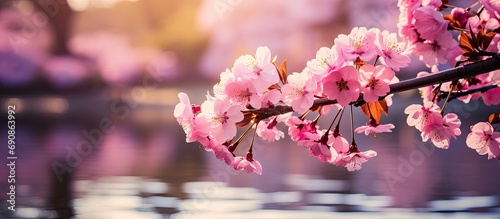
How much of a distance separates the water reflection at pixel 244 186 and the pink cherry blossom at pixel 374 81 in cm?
235

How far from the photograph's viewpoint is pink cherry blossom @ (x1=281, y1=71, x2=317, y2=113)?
76cm

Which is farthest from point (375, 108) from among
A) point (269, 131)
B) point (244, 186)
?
point (244, 186)

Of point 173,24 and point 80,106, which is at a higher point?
point 80,106

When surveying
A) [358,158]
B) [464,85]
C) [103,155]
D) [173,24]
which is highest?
[173,24]

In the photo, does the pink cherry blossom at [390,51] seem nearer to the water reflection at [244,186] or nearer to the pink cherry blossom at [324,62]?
the pink cherry blossom at [324,62]

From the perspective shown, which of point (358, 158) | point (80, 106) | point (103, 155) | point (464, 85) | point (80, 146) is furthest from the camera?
point (80, 106)

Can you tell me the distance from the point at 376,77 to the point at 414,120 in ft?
0.49

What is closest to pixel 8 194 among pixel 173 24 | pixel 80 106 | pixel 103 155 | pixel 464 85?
pixel 103 155

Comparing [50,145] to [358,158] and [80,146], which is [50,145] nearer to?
[80,146]

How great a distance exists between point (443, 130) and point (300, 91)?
0.22 m

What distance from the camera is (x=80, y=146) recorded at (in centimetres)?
740

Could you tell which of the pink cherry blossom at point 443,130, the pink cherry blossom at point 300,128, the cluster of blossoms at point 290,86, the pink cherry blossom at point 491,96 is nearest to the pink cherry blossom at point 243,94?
the cluster of blossoms at point 290,86

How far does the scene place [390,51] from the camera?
836 millimetres

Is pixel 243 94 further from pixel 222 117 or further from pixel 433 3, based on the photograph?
pixel 433 3
